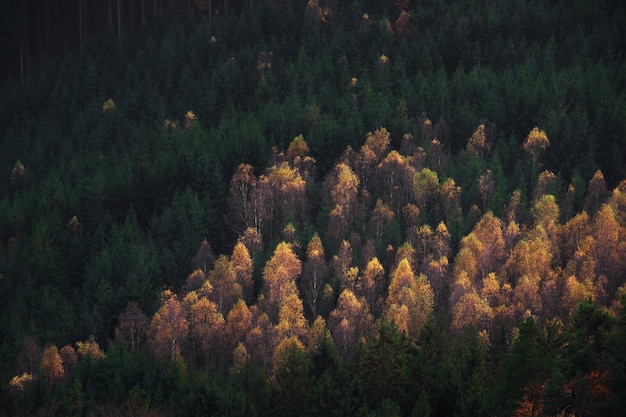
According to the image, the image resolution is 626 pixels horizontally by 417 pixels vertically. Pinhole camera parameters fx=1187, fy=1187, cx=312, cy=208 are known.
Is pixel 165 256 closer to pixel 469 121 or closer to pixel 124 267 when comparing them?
pixel 124 267

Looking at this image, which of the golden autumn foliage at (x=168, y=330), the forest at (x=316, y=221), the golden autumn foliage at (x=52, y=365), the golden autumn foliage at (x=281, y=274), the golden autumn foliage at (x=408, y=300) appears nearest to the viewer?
the forest at (x=316, y=221)

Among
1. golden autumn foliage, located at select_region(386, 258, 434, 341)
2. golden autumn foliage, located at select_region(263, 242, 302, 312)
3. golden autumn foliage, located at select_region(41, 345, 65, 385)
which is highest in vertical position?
golden autumn foliage, located at select_region(386, 258, 434, 341)

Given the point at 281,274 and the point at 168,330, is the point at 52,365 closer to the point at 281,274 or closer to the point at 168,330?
the point at 168,330

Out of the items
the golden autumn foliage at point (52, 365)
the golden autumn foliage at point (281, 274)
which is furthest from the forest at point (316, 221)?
the golden autumn foliage at point (281, 274)

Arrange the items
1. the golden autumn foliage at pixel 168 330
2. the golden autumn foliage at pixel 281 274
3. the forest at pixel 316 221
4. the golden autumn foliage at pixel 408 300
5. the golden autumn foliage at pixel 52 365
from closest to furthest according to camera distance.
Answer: the forest at pixel 316 221, the golden autumn foliage at pixel 52 365, the golden autumn foliage at pixel 408 300, the golden autumn foliage at pixel 168 330, the golden autumn foliage at pixel 281 274

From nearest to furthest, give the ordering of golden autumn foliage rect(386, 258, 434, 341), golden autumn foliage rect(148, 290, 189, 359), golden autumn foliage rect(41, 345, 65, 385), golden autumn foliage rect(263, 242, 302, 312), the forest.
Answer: the forest < golden autumn foliage rect(41, 345, 65, 385) < golden autumn foliage rect(386, 258, 434, 341) < golden autumn foliage rect(148, 290, 189, 359) < golden autumn foliage rect(263, 242, 302, 312)

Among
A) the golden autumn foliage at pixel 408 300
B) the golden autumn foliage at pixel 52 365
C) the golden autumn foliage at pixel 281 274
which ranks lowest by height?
the golden autumn foliage at pixel 52 365

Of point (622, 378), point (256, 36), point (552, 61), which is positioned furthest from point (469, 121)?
point (622, 378)

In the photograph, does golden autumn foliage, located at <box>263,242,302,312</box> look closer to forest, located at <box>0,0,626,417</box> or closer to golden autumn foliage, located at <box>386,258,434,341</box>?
forest, located at <box>0,0,626,417</box>

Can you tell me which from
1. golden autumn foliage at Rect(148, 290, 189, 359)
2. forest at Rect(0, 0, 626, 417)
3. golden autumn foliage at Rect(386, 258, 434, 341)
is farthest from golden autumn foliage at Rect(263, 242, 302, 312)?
golden autumn foliage at Rect(386, 258, 434, 341)

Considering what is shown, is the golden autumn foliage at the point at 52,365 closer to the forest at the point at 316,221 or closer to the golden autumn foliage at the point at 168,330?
the forest at the point at 316,221
